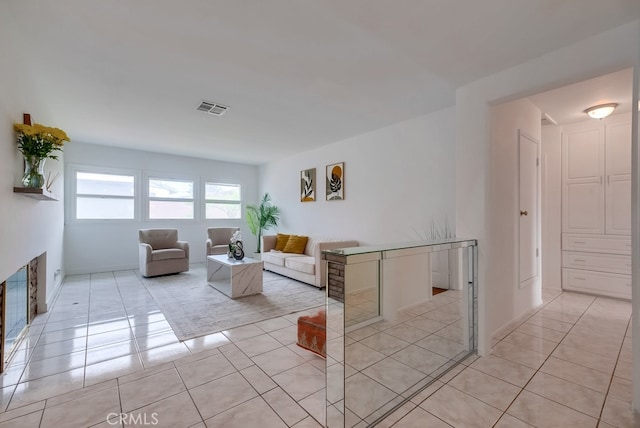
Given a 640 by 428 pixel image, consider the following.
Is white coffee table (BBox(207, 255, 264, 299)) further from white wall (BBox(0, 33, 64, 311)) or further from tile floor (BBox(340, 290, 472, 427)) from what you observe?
tile floor (BBox(340, 290, 472, 427))

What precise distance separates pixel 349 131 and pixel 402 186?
4.29 ft

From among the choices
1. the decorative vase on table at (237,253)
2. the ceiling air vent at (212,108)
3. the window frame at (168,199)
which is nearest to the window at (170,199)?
the window frame at (168,199)

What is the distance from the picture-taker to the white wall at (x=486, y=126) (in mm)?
1985

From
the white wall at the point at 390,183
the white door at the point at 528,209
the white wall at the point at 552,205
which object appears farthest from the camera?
the white wall at the point at 552,205

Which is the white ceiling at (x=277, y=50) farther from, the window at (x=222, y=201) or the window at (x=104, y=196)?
the window at (x=222, y=201)

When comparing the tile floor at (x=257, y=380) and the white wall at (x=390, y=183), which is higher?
the white wall at (x=390, y=183)

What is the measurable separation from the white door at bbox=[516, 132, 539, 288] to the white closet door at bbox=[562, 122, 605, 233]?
Result: 120 cm

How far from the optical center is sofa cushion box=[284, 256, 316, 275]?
14.6ft

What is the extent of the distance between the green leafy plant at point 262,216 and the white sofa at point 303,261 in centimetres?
118

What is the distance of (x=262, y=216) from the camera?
23.2ft

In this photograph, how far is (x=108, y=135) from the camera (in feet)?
16.4

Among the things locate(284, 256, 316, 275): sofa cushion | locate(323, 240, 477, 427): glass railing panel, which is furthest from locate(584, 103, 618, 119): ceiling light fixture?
locate(284, 256, 316, 275): sofa cushion

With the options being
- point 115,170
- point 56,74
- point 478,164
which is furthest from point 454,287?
point 115,170

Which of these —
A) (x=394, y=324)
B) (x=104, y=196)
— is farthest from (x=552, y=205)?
(x=104, y=196)
